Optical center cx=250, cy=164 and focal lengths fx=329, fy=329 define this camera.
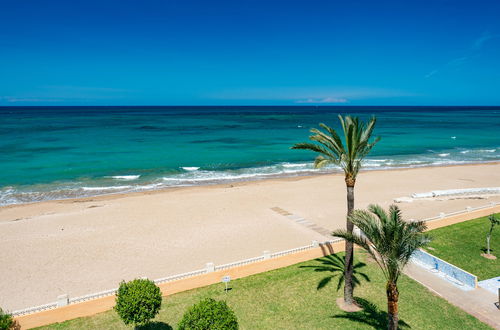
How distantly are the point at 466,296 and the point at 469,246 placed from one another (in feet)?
18.5

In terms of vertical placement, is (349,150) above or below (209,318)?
above

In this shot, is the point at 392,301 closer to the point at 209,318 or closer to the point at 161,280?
the point at 209,318

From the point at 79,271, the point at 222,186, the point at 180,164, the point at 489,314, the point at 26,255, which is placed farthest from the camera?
the point at 180,164

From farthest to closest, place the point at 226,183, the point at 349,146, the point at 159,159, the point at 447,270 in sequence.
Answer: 1. the point at 159,159
2. the point at 226,183
3. the point at 447,270
4. the point at 349,146

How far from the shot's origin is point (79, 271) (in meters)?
16.5

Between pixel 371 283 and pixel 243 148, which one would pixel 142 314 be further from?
pixel 243 148

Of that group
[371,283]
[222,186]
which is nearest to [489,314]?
[371,283]

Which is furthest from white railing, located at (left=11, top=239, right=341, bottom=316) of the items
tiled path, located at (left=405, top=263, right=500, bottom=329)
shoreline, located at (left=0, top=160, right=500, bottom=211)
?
shoreline, located at (left=0, top=160, right=500, bottom=211)

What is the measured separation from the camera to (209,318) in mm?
9141

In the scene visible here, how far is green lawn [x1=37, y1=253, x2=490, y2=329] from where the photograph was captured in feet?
40.2

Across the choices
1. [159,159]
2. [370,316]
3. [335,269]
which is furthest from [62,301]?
[159,159]

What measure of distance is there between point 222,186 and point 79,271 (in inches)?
766

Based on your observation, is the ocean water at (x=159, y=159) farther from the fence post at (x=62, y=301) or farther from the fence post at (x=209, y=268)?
the fence post at (x=62, y=301)

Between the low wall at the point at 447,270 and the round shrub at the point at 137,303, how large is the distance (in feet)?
37.1
